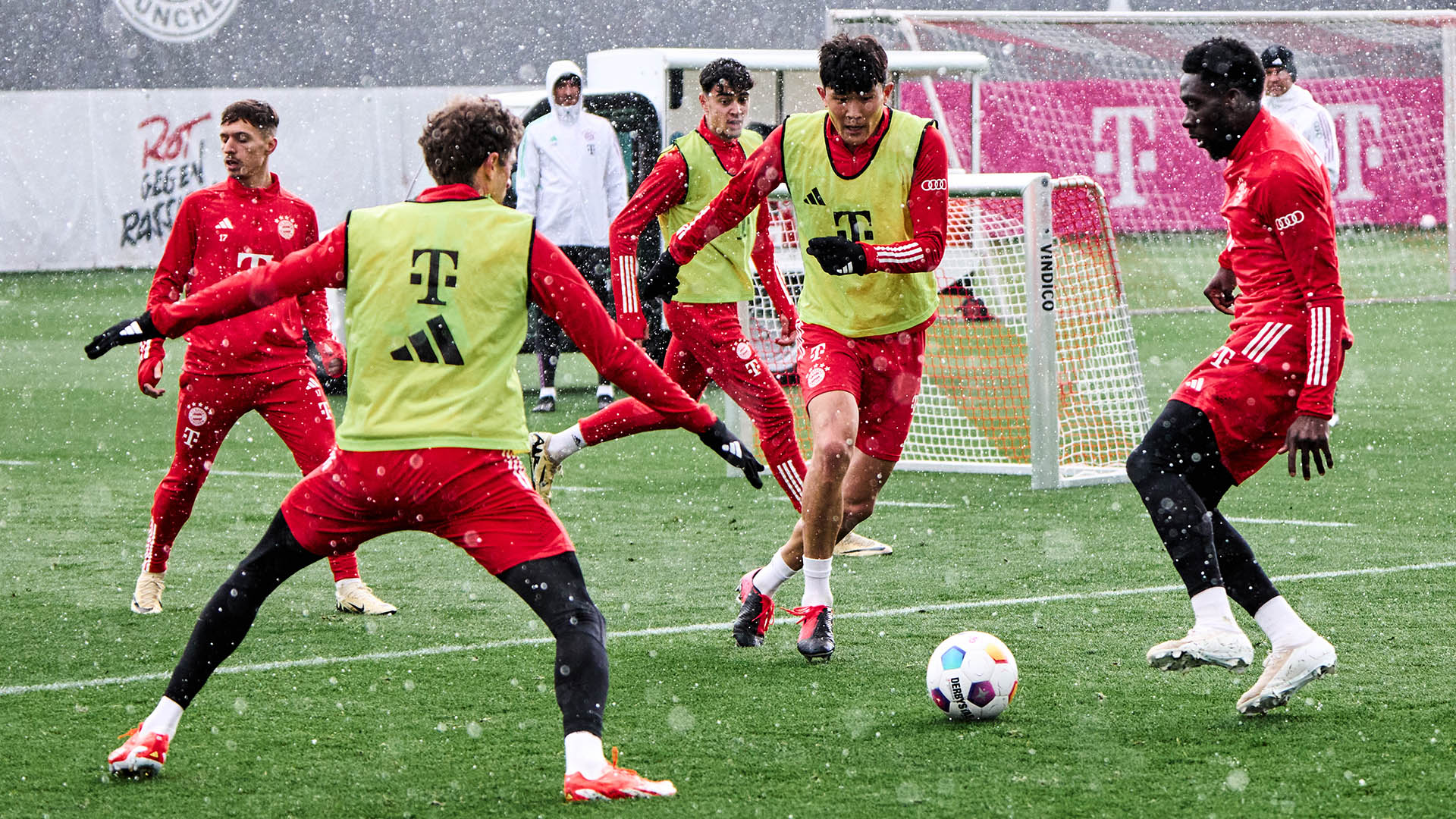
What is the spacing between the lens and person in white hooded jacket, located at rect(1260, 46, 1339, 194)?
11.2 m

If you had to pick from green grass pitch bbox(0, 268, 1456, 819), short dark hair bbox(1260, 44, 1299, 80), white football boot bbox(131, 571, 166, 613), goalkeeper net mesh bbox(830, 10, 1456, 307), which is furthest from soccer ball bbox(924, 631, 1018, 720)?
goalkeeper net mesh bbox(830, 10, 1456, 307)

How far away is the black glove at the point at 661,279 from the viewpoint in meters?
6.36

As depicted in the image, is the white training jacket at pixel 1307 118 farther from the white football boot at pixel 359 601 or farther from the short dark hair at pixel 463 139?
the short dark hair at pixel 463 139

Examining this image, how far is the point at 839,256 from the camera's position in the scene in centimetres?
569

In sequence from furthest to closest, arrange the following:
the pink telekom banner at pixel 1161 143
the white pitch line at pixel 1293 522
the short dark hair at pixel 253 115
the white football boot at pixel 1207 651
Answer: the pink telekom banner at pixel 1161 143 → the white pitch line at pixel 1293 522 → the short dark hair at pixel 253 115 → the white football boot at pixel 1207 651

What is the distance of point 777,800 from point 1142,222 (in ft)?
70.0

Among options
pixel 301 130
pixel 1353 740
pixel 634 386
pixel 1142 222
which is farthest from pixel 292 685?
pixel 301 130

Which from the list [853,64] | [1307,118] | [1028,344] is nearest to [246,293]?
[853,64]

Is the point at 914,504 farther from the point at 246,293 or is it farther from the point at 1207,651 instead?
the point at 246,293

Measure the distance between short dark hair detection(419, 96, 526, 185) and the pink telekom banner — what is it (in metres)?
18.7

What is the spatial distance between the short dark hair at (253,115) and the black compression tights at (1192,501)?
3.48m

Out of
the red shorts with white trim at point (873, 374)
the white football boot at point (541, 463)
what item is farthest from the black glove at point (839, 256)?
the white football boot at point (541, 463)

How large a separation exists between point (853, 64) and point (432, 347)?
2.17 m

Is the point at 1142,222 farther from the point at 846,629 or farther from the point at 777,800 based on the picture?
the point at 777,800
